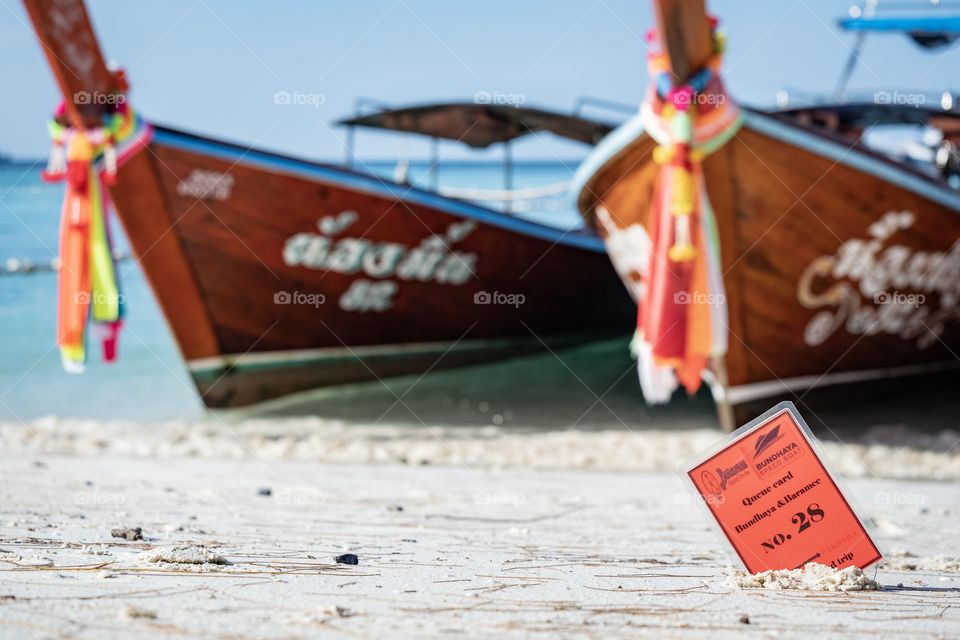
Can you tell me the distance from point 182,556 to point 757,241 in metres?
5.13

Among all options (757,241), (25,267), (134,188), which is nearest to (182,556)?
(757,241)

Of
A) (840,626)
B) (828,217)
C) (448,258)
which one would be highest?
(448,258)

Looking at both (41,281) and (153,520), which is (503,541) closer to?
(153,520)

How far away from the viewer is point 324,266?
28.8ft

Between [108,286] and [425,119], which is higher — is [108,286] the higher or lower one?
the lower one

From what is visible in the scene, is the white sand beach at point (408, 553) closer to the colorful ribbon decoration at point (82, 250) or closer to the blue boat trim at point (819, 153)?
the colorful ribbon decoration at point (82, 250)

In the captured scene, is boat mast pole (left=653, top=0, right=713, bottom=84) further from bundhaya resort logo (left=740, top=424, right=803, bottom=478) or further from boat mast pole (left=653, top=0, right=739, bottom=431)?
bundhaya resort logo (left=740, top=424, right=803, bottom=478)

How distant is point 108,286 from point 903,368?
6280 millimetres

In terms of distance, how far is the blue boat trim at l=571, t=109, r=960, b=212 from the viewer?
6.36m

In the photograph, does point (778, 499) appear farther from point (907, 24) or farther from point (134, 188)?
point (907, 24)

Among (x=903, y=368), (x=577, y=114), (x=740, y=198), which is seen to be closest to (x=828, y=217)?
(x=740, y=198)

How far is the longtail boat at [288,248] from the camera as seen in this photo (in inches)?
275

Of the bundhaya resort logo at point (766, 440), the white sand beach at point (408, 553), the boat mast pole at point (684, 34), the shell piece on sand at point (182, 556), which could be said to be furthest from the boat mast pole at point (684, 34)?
the shell piece on sand at point (182, 556)

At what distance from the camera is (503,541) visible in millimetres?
3236
